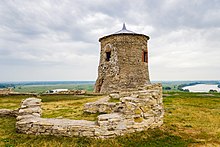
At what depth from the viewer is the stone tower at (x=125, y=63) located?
21.3 metres

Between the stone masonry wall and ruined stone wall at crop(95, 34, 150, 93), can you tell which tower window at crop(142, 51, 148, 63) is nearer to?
ruined stone wall at crop(95, 34, 150, 93)

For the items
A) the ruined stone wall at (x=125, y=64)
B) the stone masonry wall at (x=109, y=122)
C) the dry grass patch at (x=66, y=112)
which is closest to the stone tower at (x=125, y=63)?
the ruined stone wall at (x=125, y=64)

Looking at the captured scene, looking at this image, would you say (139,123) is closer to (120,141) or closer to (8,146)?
(120,141)

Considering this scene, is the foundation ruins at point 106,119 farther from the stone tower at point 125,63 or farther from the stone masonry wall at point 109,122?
the stone tower at point 125,63

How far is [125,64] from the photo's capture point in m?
21.5

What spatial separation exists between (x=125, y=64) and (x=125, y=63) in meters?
0.11

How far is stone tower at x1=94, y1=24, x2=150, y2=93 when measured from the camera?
69.8ft

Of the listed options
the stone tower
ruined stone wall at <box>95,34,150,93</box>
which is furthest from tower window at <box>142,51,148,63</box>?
ruined stone wall at <box>95,34,150,93</box>

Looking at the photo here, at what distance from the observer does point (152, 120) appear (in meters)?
7.79

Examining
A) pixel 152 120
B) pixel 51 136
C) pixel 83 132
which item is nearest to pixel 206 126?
pixel 152 120

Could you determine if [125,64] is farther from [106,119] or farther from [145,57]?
[106,119]

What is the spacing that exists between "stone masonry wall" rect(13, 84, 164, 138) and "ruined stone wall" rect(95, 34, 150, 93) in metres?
13.1

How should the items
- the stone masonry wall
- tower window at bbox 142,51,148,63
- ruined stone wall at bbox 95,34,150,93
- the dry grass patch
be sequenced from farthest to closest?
tower window at bbox 142,51,148,63
ruined stone wall at bbox 95,34,150,93
the dry grass patch
the stone masonry wall

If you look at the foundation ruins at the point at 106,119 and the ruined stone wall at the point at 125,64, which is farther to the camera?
the ruined stone wall at the point at 125,64
